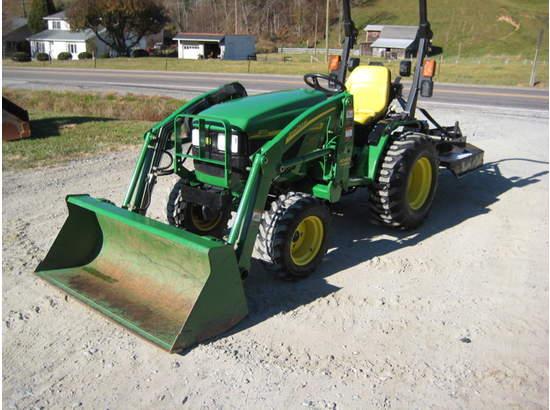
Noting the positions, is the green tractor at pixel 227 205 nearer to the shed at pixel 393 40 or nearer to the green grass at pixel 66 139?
the green grass at pixel 66 139

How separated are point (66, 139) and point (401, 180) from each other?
7693 millimetres

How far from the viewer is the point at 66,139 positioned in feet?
35.9

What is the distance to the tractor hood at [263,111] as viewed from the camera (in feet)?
15.5

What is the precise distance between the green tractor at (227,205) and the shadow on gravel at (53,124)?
23.9 ft

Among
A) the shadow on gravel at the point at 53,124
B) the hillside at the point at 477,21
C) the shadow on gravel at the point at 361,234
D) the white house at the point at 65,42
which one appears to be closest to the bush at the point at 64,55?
the white house at the point at 65,42

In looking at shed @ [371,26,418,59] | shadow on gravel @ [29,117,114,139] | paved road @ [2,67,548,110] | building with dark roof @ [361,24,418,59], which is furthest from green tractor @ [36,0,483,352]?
shed @ [371,26,418,59]

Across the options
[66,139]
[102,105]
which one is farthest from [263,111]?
[102,105]

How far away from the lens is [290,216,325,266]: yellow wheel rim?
488 cm

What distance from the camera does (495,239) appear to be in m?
6.05

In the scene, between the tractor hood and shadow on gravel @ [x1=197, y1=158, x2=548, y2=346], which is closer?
shadow on gravel @ [x1=197, y1=158, x2=548, y2=346]

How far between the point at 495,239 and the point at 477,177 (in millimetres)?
2742

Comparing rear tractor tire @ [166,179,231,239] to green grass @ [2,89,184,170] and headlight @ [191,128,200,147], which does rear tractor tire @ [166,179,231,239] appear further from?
green grass @ [2,89,184,170]

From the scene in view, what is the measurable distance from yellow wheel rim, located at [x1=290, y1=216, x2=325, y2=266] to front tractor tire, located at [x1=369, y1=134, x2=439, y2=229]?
103 centimetres

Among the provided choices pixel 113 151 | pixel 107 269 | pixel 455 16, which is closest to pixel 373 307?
pixel 107 269
